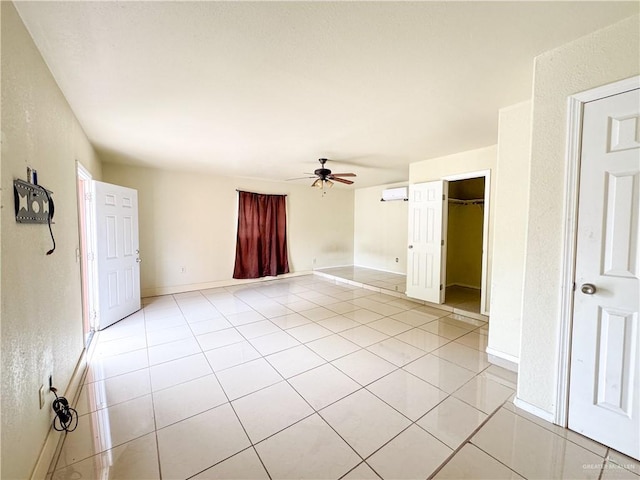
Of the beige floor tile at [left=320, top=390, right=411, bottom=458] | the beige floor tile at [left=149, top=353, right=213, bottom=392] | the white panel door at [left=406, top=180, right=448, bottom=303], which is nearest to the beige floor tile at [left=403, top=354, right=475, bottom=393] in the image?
the beige floor tile at [left=320, top=390, right=411, bottom=458]

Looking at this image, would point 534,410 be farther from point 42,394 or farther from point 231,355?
point 42,394

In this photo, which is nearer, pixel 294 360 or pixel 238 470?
pixel 238 470

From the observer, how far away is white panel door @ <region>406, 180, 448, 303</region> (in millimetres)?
4000

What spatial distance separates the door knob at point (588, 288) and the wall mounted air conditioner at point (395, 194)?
15.0ft

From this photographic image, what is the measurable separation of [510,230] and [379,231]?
14.9 ft

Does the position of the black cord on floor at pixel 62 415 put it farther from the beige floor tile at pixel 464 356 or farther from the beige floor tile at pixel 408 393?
the beige floor tile at pixel 464 356

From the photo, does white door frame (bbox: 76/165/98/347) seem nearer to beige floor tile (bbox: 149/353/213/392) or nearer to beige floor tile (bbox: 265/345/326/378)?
beige floor tile (bbox: 149/353/213/392)

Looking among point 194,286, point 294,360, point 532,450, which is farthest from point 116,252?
point 532,450

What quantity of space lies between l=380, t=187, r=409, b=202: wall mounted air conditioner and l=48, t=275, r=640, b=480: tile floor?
3.38 meters

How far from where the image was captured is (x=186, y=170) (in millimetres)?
4984

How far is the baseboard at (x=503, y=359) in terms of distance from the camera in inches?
93.8

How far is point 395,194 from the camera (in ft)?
20.2

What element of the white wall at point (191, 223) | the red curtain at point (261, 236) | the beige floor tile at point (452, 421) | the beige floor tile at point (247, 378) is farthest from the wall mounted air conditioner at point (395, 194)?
the beige floor tile at point (247, 378)

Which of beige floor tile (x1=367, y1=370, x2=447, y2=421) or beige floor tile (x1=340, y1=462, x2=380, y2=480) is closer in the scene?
beige floor tile (x1=340, y1=462, x2=380, y2=480)
